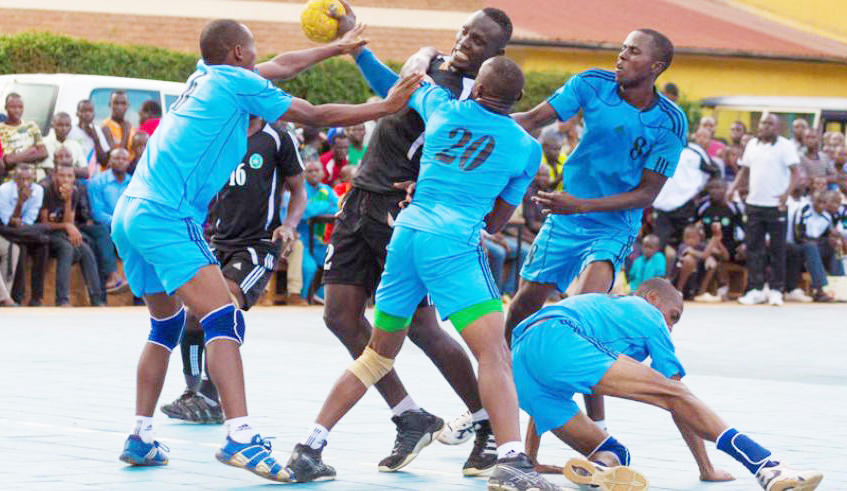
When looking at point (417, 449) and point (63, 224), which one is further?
point (63, 224)

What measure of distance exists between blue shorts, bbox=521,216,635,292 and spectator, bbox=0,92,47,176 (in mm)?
10039

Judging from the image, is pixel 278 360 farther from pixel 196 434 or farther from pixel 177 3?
pixel 177 3

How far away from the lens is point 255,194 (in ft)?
31.7

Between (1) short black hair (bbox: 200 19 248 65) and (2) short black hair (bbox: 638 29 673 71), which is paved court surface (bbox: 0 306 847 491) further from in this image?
(2) short black hair (bbox: 638 29 673 71)

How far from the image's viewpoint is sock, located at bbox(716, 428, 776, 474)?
22.5 ft

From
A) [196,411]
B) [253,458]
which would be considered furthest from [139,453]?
[196,411]

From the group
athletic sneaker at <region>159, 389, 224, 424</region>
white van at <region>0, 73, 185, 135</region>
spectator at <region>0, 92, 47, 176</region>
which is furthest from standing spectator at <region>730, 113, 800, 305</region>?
athletic sneaker at <region>159, 389, 224, 424</region>

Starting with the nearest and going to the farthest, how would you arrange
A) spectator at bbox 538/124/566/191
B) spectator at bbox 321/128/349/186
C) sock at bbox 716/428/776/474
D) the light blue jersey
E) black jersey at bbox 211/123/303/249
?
sock at bbox 716/428/776/474
the light blue jersey
black jersey at bbox 211/123/303/249
spectator at bbox 321/128/349/186
spectator at bbox 538/124/566/191

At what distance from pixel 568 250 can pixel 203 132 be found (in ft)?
7.07

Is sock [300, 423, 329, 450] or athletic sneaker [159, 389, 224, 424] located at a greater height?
sock [300, 423, 329, 450]

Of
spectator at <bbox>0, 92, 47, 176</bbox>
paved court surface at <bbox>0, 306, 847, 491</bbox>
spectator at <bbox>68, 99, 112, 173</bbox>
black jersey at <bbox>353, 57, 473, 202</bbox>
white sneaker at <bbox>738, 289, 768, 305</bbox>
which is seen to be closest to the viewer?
paved court surface at <bbox>0, 306, 847, 491</bbox>

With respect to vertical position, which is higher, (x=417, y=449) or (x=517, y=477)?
(x=517, y=477)

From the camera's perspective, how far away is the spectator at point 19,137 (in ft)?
57.6

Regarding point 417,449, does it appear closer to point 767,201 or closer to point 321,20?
point 321,20
